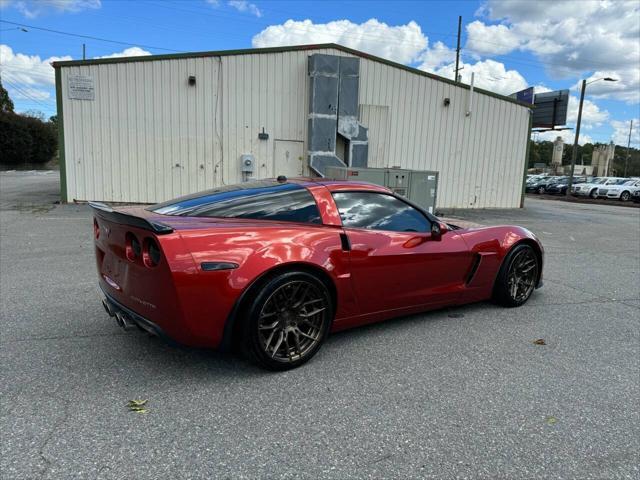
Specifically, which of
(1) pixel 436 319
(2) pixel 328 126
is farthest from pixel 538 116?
(1) pixel 436 319

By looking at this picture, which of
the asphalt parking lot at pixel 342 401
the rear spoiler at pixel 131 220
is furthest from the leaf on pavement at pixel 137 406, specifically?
the rear spoiler at pixel 131 220

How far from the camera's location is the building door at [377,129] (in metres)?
15.5

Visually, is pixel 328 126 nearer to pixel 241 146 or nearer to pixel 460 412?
pixel 241 146

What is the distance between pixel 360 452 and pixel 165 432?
1.04 metres

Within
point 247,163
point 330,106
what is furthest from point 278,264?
point 330,106

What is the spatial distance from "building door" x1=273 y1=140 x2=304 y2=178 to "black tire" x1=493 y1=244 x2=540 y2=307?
10.7 m

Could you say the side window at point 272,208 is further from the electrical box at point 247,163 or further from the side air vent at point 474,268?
the electrical box at point 247,163

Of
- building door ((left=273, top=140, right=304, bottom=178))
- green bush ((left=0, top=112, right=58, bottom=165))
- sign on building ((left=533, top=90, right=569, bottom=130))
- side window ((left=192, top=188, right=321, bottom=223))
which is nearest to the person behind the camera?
side window ((left=192, top=188, right=321, bottom=223))

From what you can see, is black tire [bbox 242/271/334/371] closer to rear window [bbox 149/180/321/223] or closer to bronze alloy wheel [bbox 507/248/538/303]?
rear window [bbox 149/180/321/223]

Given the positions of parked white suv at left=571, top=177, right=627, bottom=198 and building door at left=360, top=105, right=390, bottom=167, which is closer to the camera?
building door at left=360, top=105, right=390, bottom=167

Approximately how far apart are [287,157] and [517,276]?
11.0 m

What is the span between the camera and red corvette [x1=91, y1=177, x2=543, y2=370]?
2.87 m

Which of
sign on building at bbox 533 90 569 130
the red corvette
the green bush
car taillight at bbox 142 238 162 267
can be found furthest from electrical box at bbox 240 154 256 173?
the green bush

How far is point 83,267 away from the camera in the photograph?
6238 mm
